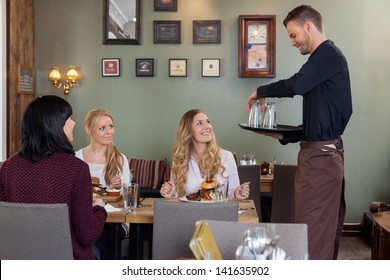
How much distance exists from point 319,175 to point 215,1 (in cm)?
340

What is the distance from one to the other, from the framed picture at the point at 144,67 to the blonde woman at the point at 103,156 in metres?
2.18

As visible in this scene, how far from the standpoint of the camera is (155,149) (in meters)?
5.66

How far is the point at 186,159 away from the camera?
315cm

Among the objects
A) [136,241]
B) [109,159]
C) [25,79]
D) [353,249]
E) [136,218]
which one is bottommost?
[353,249]

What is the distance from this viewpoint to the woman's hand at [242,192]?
9.86 feet

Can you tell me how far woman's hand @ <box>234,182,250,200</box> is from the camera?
3.00 metres

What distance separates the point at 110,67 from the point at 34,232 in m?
3.88

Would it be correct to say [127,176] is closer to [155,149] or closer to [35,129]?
[35,129]

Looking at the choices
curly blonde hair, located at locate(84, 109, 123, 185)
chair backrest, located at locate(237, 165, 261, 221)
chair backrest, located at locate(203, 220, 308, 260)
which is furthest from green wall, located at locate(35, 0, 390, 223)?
chair backrest, located at locate(203, 220, 308, 260)

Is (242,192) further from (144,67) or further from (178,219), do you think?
(144,67)

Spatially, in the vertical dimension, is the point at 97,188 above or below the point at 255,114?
below

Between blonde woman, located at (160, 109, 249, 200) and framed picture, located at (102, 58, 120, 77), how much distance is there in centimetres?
256

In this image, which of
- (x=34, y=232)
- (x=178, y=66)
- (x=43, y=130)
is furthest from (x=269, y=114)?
(x=178, y=66)
